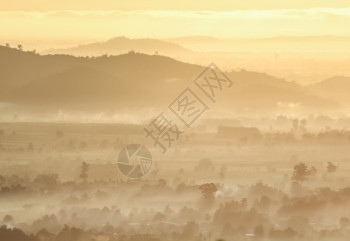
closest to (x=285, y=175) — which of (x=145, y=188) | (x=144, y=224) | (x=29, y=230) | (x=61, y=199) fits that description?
(x=145, y=188)

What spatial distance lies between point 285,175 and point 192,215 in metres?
57.7

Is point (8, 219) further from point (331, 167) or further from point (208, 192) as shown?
point (331, 167)

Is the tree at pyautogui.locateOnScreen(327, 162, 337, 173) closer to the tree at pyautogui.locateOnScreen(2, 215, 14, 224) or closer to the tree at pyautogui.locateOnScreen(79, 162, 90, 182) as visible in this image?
the tree at pyautogui.locateOnScreen(79, 162, 90, 182)

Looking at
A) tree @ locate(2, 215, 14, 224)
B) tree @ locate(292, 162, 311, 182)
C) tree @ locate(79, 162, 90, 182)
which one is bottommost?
tree @ locate(2, 215, 14, 224)

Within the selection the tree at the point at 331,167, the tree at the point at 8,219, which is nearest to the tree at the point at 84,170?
the tree at the point at 331,167

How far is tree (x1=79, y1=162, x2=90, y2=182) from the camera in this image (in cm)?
17225

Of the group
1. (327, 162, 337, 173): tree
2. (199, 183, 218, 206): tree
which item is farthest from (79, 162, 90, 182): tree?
(327, 162, 337, 173): tree

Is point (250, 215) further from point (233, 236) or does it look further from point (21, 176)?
point (21, 176)

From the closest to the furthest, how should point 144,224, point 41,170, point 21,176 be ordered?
point 144,224, point 21,176, point 41,170

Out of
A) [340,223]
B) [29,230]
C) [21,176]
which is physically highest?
[21,176]

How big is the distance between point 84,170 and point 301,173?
36793 mm

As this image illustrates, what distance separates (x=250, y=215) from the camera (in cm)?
12188

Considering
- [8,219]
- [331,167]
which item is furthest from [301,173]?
[8,219]

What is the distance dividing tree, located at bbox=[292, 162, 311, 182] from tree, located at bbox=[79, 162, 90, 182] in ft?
112
